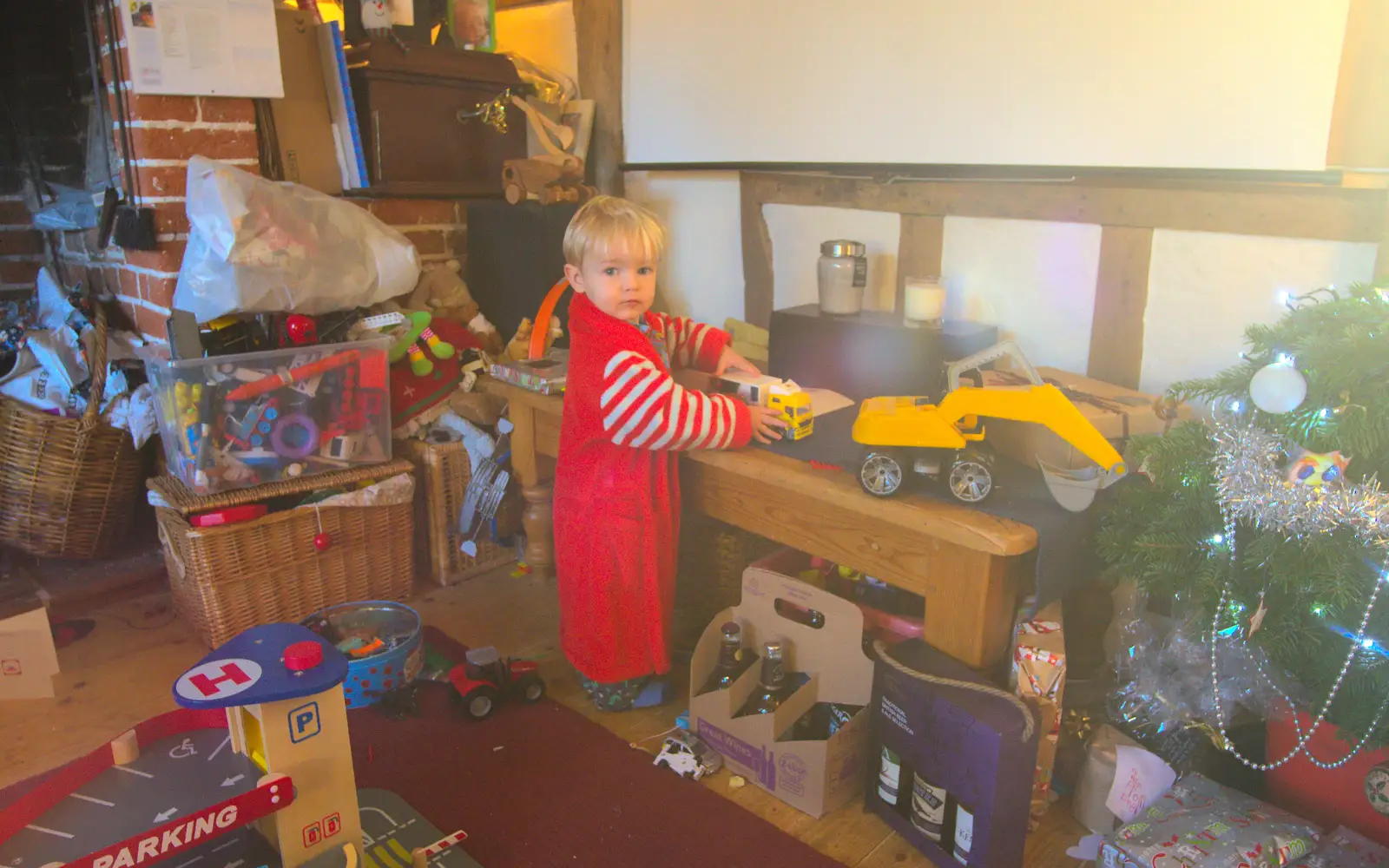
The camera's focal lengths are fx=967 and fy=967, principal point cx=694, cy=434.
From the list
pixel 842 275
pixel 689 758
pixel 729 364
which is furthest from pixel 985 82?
pixel 689 758

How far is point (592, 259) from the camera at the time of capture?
1.79m

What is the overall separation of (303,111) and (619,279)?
1351mm

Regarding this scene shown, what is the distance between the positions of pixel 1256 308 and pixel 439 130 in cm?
210

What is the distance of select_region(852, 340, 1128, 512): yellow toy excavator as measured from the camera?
148 cm

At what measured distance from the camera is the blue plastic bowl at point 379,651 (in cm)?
198

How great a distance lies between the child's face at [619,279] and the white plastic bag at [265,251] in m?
0.83

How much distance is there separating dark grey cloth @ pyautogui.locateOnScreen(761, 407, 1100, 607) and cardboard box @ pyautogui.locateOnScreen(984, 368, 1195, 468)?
0.12 ft

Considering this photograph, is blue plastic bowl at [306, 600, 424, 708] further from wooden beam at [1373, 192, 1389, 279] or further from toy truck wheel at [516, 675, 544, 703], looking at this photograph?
wooden beam at [1373, 192, 1389, 279]

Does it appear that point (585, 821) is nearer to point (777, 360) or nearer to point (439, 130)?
point (777, 360)

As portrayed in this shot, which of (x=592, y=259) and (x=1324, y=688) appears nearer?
(x=1324, y=688)

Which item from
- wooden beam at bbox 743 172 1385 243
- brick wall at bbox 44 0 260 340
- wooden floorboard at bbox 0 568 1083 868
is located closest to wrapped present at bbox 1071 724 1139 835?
wooden floorboard at bbox 0 568 1083 868

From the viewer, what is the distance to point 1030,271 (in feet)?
6.73

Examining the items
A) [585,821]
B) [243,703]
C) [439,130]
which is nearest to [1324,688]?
[585,821]

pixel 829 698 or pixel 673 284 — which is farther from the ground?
pixel 673 284
